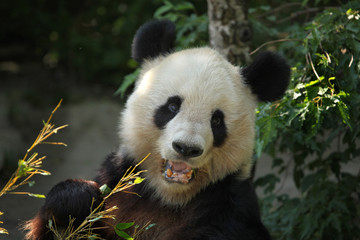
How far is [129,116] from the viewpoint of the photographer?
3.35 metres

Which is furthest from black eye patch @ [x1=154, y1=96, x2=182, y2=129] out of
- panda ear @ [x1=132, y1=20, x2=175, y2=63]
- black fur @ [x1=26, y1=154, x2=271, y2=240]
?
panda ear @ [x1=132, y1=20, x2=175, y2=63]

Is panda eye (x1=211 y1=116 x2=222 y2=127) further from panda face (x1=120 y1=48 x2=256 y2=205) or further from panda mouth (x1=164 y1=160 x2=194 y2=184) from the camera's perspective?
panda mouth (x1=164 y1=160 x2=194 y2=184)

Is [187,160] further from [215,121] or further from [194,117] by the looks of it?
[215,121]

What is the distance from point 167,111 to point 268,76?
31.6 inches

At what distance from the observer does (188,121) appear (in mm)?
3018

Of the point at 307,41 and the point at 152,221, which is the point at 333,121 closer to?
the point at 307,41

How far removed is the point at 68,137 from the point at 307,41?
4690 mm

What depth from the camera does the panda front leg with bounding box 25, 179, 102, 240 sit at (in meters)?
3.18

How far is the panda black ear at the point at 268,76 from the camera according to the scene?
3.46 meters

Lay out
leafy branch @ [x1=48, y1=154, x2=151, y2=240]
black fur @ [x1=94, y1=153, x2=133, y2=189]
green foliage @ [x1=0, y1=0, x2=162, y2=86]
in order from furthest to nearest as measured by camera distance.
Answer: green foliage @ [x1=0, y1=0, x2=162, y2=86] < black fur @ [x1=94, y1=153, x2=133, y2=189] < leafy branch @ [x1=48, y1=154, x2=151, y2=240]

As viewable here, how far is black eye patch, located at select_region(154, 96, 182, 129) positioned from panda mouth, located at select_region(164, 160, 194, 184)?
0.84ft

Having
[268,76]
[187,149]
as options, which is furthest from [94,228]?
[268,76]

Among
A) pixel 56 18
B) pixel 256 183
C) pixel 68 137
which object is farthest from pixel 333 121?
pixel 56 18

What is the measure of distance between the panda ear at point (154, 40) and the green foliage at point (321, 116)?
878mm
